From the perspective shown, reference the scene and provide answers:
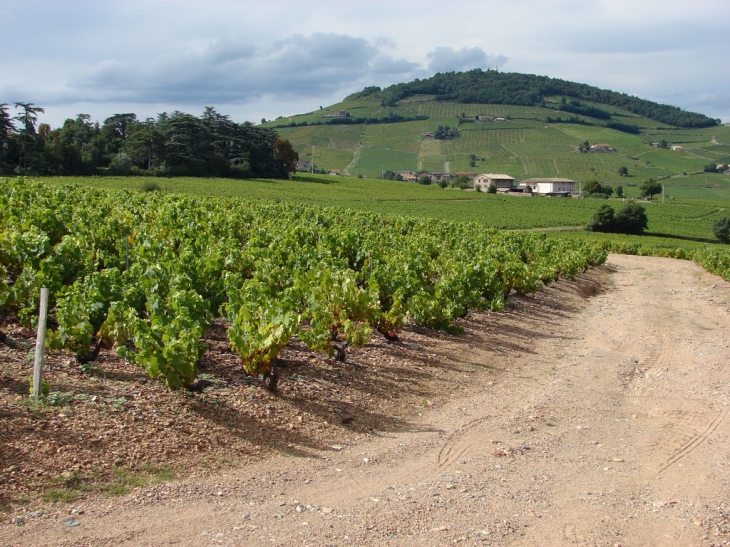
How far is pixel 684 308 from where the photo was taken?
24875 mm

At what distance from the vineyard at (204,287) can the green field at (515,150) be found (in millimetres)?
114637

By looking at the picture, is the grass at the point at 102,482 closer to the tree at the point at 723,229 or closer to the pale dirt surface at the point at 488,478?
the pale dirt surface at the point at 488,478

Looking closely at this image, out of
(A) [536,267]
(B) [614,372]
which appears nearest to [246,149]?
(A) [536,267]

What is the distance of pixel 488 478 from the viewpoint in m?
7.63

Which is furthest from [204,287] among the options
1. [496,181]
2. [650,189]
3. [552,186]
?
[552,186]

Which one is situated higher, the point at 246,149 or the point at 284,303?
the point at 246,149

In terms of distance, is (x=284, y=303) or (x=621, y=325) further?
(x=621, y=325)

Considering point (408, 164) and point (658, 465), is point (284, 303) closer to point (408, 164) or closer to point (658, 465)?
point (658, 465)

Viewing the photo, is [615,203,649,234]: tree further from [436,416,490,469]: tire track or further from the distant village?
[436,416,490,469]: tire track

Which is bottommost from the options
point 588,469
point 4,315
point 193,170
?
point 588,469

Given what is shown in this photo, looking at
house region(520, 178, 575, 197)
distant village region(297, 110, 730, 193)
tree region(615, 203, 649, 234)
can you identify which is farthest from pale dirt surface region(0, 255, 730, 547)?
house region(520, 178, 575, 197)

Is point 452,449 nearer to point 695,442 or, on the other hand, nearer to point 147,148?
point 695,442

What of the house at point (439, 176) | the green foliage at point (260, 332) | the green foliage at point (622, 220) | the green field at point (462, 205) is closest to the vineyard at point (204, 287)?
the green foliage at point (260, 332)

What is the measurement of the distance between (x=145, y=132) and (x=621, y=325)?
6446 cm
